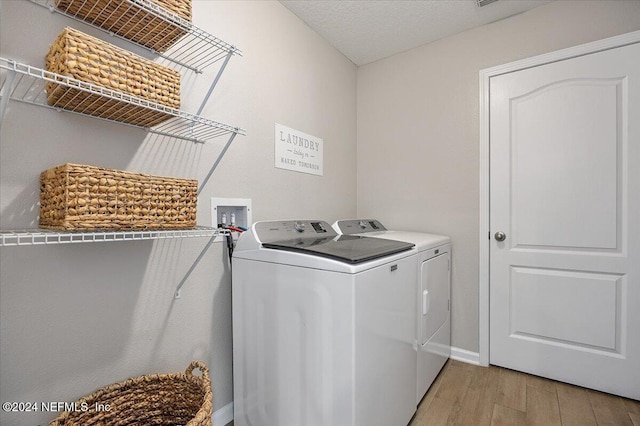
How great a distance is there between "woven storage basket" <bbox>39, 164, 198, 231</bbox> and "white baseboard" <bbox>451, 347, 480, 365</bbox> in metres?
2.23

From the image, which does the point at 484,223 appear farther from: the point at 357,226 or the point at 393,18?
the point at 393,18

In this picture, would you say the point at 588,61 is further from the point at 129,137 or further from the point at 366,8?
the point at 129,137

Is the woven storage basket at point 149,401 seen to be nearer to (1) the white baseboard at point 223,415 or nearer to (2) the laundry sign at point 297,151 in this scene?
(1) the white baseboard at point 223,415

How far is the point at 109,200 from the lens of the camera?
0.94 meters

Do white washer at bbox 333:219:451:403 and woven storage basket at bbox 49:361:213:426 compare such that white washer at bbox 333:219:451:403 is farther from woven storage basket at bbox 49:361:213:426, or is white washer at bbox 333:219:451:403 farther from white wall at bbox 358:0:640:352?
woven storage basket at bbox 49:361:213:426

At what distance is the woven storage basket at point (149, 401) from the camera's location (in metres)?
1.08

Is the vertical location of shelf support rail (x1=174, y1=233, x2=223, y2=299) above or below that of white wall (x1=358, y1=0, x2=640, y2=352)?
below

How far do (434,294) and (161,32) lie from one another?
1.98 meters

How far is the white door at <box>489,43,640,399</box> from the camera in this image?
1.85m

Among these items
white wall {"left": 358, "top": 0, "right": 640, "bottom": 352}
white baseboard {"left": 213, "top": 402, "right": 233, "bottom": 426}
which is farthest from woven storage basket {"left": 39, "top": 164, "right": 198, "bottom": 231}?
white wall {"left": 358, "top": 0, "right": 640, "bottom": 352}

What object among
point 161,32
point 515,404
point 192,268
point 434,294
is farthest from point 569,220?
point 161,32

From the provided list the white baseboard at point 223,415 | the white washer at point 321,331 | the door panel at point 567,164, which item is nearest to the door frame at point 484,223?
the door panel at point 567,164

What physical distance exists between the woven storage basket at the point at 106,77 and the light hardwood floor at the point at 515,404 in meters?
1.96

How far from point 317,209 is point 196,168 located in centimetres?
103
